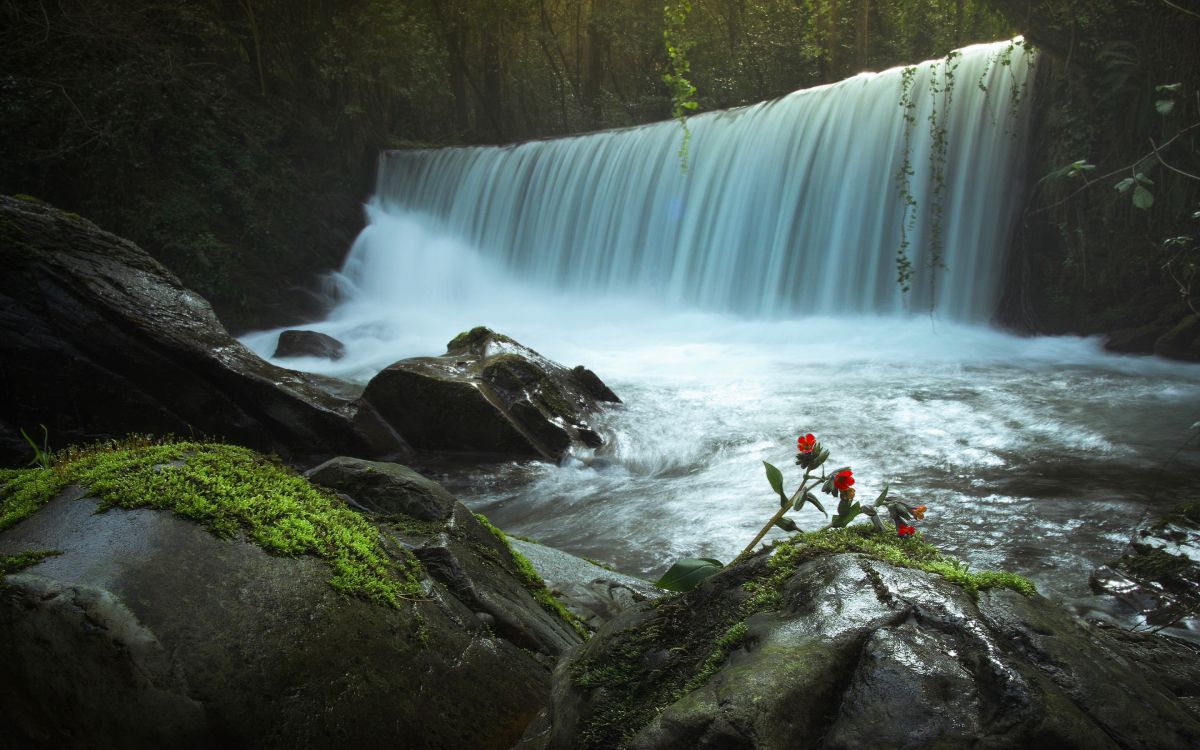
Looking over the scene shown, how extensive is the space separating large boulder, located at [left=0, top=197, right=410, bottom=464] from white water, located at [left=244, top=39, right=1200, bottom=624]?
4.39ft

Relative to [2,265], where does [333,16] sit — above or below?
above

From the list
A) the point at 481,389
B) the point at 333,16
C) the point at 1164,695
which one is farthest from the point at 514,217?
the point at 1164,695

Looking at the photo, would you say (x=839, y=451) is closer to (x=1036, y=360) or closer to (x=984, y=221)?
(x=1036, y=360)

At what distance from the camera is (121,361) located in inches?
220

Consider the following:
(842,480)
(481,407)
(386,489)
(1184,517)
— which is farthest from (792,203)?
(842,480)

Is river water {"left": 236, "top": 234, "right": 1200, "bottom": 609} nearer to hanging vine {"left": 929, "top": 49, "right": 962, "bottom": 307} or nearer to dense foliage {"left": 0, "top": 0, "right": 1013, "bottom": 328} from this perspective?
hanging vine {"left": 929, "top": 49, "right": 962, "bottom": 307}

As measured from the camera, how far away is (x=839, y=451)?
638 centimetres

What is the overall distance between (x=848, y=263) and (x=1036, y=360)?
3.13m

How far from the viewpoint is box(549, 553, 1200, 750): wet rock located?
4.42ft

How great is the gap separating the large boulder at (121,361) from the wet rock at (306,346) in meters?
4.94

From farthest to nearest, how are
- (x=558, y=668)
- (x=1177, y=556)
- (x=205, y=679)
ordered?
(x=1177, y=556) < (x=558, y=668) < (x=205, y=679)

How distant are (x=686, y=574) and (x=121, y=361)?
16.8ft

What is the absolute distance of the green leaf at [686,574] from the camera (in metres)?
1.96

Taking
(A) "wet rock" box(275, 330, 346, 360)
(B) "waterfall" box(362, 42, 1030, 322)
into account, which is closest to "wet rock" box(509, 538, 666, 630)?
(B) "waterfall" box(362, 42, 1030, 322)
